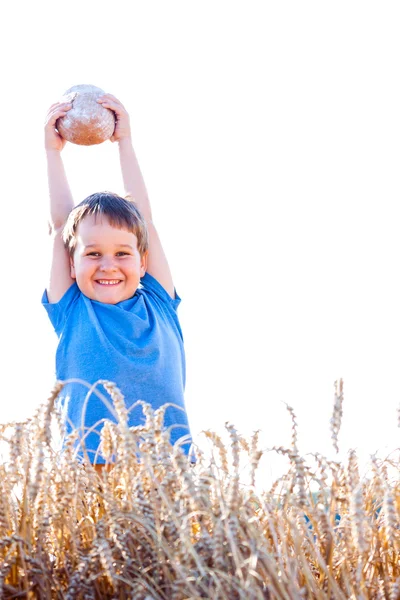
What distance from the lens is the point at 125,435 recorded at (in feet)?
7.65

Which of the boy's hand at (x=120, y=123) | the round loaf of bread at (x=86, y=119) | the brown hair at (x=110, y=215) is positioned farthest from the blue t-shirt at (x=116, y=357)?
the boy's hand at (x=120, y=123)

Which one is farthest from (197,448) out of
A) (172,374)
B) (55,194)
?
(55,194)

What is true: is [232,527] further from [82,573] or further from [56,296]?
[56,296]

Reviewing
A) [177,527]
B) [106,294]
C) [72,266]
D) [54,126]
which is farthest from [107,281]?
[177,527]

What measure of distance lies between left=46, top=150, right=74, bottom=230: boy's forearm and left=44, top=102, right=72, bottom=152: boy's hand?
8 cm

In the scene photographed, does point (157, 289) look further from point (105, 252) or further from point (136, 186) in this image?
point (136, 186)

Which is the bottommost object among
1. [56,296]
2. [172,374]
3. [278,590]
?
[278,590]

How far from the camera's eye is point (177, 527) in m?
2.33

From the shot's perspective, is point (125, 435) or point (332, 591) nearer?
point (125, 435)

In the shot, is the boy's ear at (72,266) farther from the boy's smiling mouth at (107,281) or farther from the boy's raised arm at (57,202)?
the boy's smiling mouth at (107,281)

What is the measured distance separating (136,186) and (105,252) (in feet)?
2.58

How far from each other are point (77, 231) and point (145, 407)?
242 cm

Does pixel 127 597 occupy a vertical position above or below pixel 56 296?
below

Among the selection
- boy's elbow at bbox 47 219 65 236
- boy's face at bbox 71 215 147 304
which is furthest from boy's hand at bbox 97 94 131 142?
boy's face at bbox 71 215 147 304
